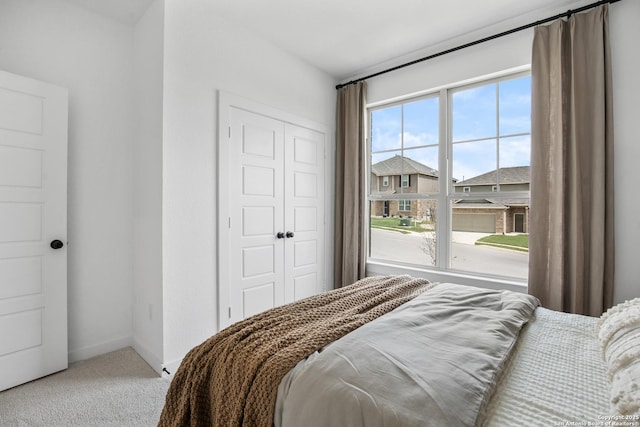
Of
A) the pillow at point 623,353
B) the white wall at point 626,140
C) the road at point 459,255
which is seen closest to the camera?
the pillow at point 623,353

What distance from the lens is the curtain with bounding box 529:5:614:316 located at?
2111mm

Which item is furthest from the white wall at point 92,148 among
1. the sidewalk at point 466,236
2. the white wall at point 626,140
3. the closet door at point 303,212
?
the white wall at point 626,140

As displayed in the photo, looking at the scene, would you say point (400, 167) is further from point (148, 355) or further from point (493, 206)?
point (148, 355)

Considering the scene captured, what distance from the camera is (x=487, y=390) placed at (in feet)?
2.72

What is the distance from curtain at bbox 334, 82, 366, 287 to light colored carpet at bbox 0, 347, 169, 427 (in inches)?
80.4

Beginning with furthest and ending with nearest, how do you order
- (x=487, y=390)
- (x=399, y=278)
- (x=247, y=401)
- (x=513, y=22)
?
(x=513, y=22)
(x=399, y=278)
(x=247, y=401)
(x=487, y=390)

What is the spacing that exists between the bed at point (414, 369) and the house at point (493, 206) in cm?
Answer: 143

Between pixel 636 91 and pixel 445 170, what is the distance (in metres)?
1.36

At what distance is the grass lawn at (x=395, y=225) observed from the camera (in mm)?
3246

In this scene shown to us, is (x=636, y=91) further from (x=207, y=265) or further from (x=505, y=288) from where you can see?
(x=207, y=265)

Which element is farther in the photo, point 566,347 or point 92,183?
point 92,183

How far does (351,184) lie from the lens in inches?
136

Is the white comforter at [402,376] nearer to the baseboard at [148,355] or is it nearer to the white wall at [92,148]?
the baseboard at [148,355]

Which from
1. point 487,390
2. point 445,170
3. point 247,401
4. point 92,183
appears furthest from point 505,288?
point 92,183
